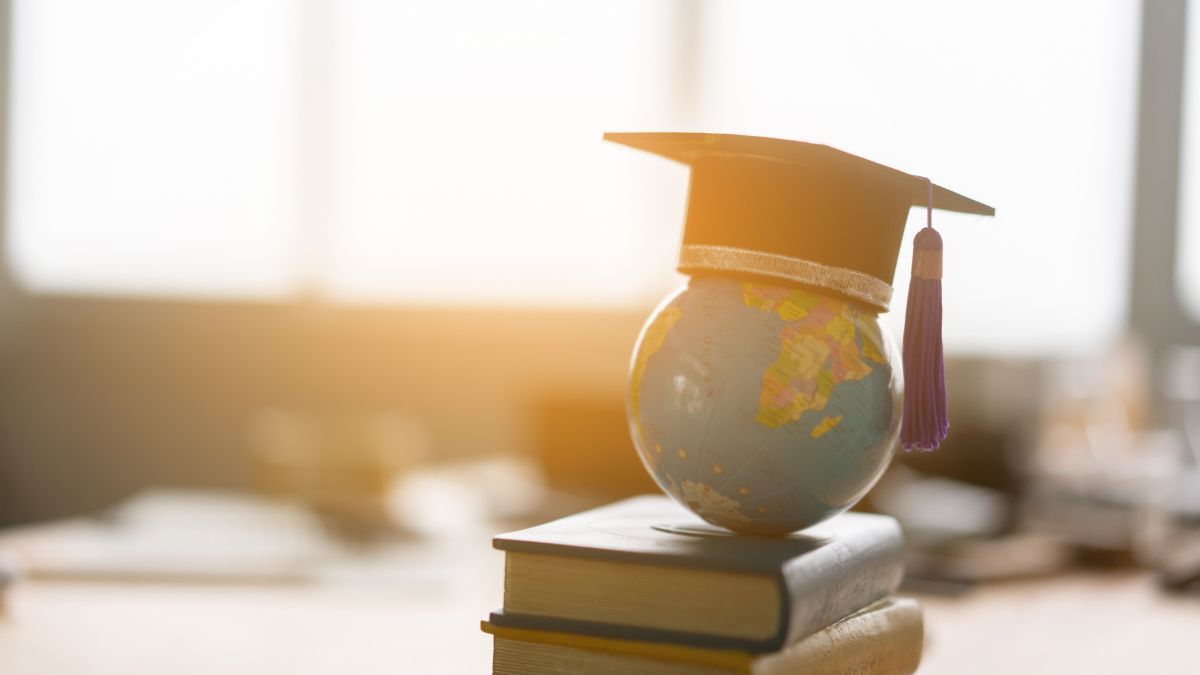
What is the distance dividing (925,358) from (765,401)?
16cm

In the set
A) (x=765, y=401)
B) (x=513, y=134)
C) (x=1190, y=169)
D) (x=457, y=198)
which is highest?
(x=513, y=134)

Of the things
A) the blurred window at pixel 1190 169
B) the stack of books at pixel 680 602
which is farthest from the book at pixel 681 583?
the blurred window at pixel 1190 169

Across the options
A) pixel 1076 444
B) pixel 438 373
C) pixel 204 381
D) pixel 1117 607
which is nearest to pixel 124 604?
pixel 1117 607

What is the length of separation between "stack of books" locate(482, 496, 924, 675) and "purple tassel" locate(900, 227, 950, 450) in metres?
0.10

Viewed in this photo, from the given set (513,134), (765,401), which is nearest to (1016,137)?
(513,134)

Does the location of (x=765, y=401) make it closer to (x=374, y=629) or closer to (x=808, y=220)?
(x=808, y=220)

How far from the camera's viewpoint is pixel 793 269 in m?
0.86

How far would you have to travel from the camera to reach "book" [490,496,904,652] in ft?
2.60

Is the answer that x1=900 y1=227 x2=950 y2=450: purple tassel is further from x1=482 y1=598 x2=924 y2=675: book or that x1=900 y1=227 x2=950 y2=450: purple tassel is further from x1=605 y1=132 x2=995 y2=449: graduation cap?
x1=482 y1=598 x2=924 y2=675: book

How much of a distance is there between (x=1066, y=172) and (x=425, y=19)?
2.28m

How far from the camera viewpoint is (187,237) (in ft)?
15.9

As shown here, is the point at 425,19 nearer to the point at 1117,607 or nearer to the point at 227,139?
the point at 227,139

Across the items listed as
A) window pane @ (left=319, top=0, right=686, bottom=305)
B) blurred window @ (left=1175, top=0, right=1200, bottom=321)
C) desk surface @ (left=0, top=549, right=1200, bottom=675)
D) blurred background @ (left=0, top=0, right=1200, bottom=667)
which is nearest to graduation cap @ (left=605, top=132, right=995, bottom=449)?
desk surface @ (left=0, top=549, right=1200, bottom=675)

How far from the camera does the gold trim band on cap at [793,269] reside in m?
0.86
